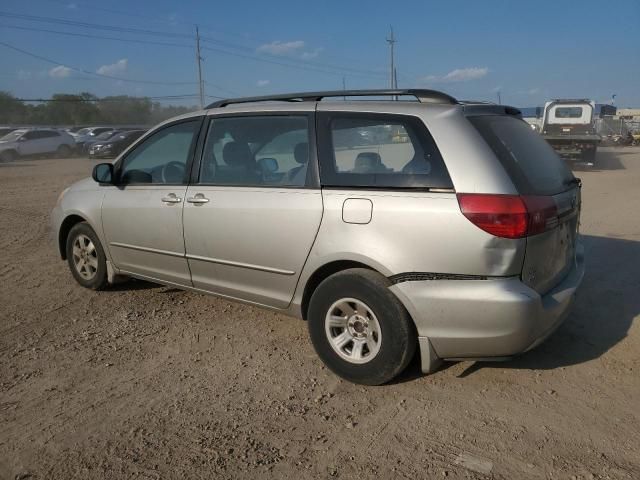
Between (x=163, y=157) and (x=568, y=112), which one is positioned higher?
(x=568, y=112)

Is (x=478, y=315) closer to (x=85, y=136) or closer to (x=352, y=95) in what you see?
(x=352, y=95)

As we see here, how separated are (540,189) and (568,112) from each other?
886 inches

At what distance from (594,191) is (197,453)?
1258 centimetres

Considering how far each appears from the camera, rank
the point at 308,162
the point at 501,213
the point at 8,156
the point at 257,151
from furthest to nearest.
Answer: the point at 8,156 < the point at 257,151 < the point at 308,162 < the point at 501,213

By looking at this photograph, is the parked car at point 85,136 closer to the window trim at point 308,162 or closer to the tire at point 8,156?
the tire at point 8,156

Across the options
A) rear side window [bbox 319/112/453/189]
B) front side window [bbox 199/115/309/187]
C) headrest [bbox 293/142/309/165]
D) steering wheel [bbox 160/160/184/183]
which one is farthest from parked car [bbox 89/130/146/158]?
rear side window [bbox 319/112/453/189]

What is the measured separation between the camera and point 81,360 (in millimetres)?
3811

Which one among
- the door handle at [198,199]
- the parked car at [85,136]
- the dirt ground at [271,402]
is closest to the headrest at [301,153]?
the door handle at [198,199]

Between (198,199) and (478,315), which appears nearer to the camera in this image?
(478,315)

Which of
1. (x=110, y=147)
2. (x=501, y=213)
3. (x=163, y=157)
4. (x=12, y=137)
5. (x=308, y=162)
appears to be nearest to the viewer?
(x=501, y=213)

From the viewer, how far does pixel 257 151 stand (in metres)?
3.98

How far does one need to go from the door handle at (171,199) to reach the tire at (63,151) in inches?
1186

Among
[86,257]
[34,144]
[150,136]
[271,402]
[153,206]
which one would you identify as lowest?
[271,402]

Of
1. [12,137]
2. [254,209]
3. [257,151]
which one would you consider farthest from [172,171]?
[12,137]
